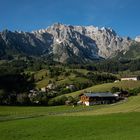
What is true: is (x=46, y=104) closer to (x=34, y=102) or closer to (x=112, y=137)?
(x=34, y=102)

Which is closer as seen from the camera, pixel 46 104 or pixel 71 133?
pixel 71 133

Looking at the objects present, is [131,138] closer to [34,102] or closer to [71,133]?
[71,133]

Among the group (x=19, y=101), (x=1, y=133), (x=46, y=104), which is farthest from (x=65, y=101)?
(x=1, y=133)

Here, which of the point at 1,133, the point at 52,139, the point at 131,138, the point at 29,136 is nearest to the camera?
the point at 131,138

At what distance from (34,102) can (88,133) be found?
469 feet

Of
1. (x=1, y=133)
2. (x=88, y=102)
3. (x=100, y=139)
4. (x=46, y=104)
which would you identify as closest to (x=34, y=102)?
(x=46, y=104)

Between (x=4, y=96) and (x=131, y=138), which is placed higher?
(x=4, y=96)

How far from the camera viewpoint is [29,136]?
4731cm

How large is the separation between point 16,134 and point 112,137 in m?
14.5

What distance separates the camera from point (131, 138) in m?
40.1

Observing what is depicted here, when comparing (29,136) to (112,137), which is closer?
(112,137)

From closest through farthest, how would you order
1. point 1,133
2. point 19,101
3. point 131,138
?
point 131,138 < point 1,133 < point 19,101

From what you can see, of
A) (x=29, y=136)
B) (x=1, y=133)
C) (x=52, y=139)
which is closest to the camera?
(x=52, y=139)

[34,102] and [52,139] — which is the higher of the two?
[34,102]
